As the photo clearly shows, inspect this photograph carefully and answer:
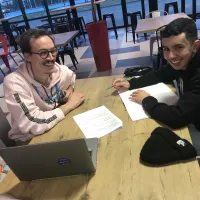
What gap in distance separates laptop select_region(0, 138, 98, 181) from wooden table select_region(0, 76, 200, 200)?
0.11ft

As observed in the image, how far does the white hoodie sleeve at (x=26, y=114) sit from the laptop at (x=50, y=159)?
35 centimetres

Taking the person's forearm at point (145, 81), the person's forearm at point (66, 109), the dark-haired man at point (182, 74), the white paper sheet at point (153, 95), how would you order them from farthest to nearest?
the person's forearm at point (145, 81), the person's forearm at point (66, 109), the white paper sheet at point (153, 95), the dark-haired man at point (182, 74)

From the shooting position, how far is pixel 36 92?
146cm

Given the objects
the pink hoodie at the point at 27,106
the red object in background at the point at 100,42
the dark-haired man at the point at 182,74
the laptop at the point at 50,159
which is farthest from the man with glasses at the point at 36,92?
the red object in background at the point at 100,42

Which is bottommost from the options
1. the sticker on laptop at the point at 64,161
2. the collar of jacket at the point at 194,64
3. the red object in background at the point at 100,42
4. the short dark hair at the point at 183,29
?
the red object in background at the point at 100,42

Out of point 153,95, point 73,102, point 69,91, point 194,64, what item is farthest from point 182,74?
point 69,91

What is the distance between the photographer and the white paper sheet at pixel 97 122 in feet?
3.79

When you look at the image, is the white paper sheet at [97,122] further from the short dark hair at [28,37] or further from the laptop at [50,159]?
the short dark hair at [28,37]

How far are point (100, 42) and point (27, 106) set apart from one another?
2813mm

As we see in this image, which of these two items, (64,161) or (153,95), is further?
(153,95)

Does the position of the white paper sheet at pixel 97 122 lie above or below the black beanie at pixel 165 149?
below

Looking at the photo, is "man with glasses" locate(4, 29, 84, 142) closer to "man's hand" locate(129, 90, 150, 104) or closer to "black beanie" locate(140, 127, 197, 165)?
"man's hand" locate(129, 90, 150, 104)

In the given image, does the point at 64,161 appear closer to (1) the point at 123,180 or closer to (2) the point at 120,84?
(1) the point at 123,180

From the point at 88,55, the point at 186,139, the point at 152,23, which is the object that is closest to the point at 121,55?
the point at 88,55
